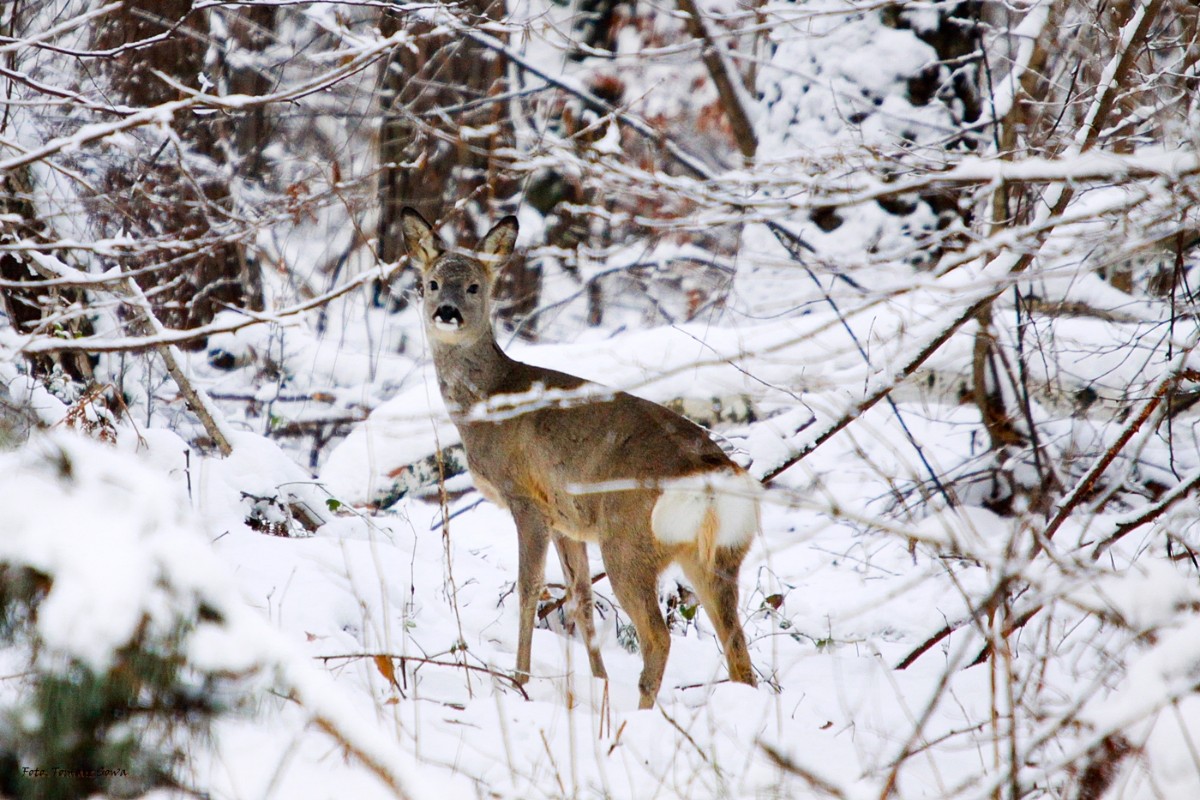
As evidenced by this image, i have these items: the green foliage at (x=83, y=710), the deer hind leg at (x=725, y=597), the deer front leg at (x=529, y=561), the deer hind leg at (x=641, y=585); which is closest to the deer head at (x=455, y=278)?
the deer front leg at (x=529, y=561)

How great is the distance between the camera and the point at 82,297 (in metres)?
7.74

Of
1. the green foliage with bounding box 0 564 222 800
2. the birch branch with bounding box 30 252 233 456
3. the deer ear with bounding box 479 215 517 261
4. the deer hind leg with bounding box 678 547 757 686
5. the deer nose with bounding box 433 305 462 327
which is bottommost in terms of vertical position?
the green foliage with bounding box 0 564 222 800

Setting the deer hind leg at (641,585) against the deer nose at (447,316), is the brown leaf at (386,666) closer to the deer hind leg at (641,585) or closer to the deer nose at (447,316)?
the deer hind leg at (641,585)

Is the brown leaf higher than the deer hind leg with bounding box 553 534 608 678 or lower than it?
lower

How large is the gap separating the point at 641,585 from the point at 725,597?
35cm

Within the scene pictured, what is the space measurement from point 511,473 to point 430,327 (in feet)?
3.58

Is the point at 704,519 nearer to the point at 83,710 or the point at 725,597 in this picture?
the point at 725,597

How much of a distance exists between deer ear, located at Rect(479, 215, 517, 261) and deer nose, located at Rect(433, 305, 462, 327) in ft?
1.23

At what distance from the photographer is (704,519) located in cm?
455

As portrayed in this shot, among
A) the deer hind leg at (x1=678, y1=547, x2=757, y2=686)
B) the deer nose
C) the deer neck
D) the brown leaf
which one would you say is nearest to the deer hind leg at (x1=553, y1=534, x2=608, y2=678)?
the deer hind leg at (x1=678, y1=547, x2=757, y2=686)

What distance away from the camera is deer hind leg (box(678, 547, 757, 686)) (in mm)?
4492

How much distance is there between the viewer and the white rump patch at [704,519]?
14.8ft

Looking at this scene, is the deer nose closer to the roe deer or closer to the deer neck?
the roe deer

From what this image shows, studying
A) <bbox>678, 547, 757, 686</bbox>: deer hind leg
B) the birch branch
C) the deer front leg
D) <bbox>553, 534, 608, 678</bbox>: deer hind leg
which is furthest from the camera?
<bbox>553, 534, 608, 678</bbox>: deer hind leg
